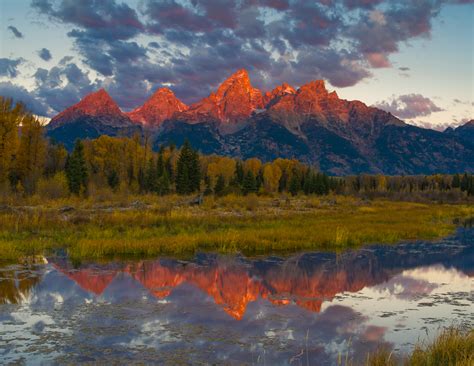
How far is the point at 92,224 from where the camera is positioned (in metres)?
30.1

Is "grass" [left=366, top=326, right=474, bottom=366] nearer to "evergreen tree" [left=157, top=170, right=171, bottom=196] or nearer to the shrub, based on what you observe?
the shrub

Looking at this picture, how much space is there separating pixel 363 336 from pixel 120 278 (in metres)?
10.3

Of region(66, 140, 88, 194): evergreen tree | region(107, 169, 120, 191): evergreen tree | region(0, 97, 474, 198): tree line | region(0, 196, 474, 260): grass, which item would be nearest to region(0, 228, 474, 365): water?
region(0, 196, 474, 260): grass

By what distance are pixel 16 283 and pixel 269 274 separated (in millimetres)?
10270

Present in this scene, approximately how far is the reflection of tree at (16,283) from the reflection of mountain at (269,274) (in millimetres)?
1442

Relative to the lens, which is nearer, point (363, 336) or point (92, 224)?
point (363, 336)

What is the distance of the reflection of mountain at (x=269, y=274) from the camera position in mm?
16531

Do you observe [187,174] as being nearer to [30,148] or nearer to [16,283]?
[30,148]

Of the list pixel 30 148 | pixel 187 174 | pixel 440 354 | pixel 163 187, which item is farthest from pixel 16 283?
pixel 187 174

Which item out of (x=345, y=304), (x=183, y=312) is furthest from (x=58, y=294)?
(x=345, y=304)

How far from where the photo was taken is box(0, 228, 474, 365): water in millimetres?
10641

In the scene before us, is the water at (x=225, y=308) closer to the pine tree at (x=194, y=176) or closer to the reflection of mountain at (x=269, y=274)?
the reflection of mountain at (x=269, y=274)

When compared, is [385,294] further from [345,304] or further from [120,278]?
[120,278]

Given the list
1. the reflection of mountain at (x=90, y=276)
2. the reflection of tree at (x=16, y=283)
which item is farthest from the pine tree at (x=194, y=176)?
the reflection of tree at (x=16, y=283)
